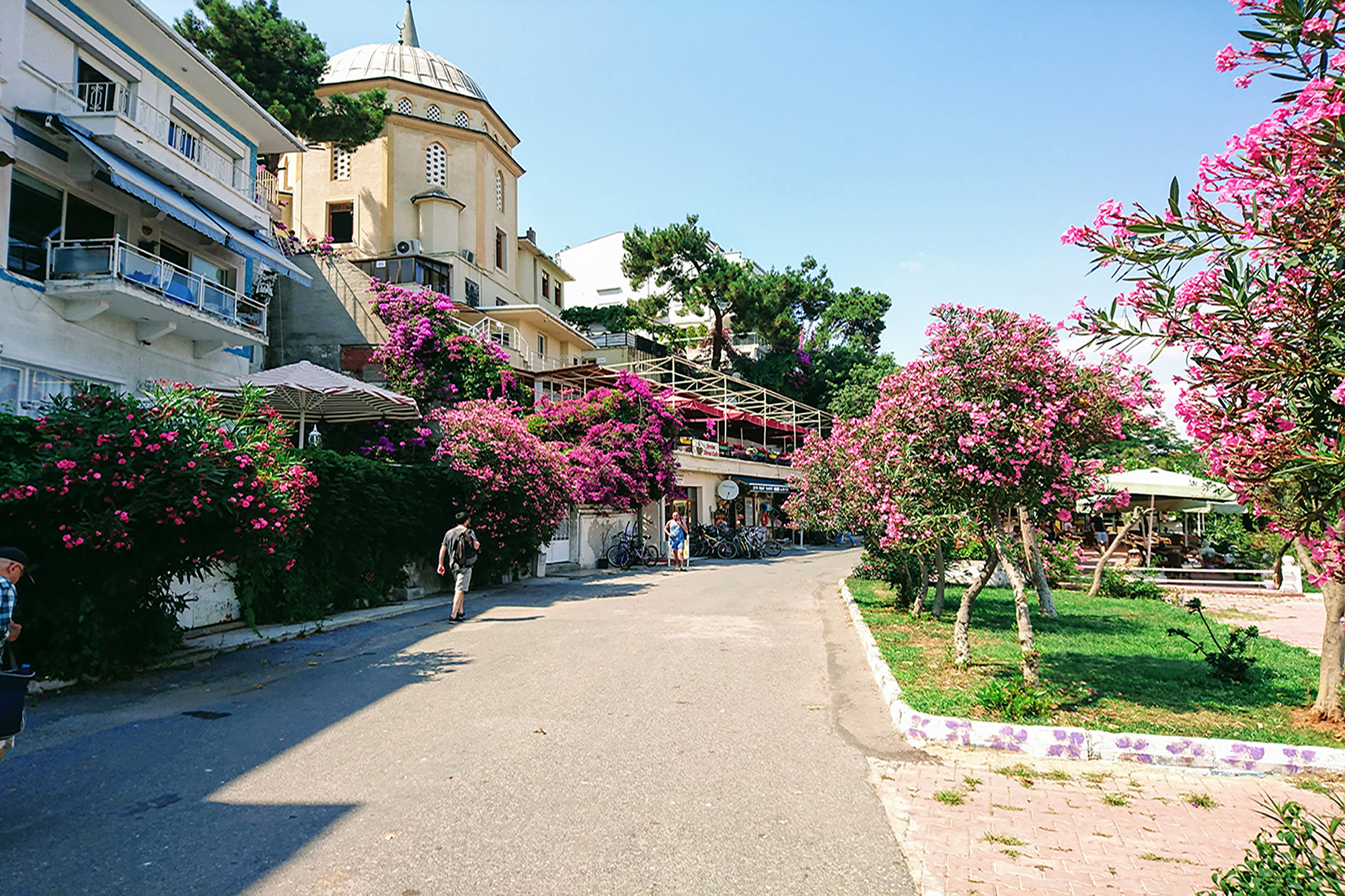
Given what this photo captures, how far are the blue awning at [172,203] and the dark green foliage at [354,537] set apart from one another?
665 centimetres

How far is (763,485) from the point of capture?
134ft

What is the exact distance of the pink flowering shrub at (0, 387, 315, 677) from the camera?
7.26 m

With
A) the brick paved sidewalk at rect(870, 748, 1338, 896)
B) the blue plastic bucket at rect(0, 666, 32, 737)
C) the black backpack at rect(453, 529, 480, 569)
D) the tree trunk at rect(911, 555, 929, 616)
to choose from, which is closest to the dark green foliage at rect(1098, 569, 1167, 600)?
the tree trunk at rect(911, 555, 929, 616)

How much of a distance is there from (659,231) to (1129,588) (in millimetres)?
35923

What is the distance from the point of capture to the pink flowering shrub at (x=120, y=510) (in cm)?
726

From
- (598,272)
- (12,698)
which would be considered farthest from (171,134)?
(598,272)

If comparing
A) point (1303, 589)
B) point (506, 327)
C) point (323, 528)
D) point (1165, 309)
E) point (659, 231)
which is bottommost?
point (1303, 589)

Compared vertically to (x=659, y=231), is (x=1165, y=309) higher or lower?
lower

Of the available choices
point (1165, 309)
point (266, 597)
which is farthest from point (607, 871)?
point (266, 597)

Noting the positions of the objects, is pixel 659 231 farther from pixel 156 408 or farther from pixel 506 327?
pixel 156 408

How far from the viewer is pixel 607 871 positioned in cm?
399

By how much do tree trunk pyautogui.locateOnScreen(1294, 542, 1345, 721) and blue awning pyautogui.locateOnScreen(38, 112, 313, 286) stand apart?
18.2 meters

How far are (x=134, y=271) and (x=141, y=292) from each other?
42cm

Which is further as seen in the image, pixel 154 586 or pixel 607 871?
pixel 154 586
